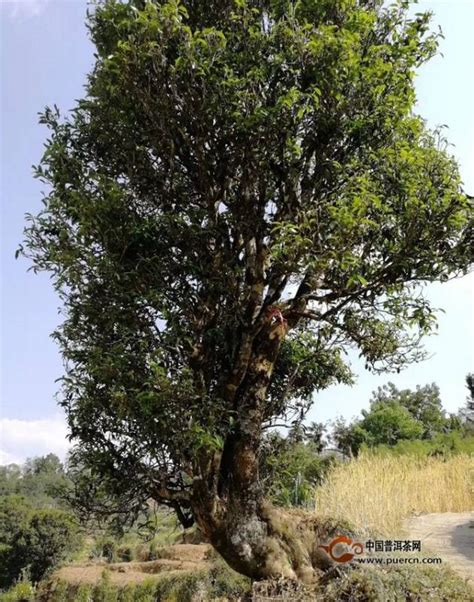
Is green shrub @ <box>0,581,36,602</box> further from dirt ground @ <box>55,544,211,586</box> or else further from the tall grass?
the tall grass

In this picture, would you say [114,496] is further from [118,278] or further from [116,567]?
[116,567]

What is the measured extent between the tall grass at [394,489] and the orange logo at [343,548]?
2003 mm

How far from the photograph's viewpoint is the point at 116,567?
1258 cm

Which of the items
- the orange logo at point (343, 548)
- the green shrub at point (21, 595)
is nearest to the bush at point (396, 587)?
the orange logo at point (343, 548)

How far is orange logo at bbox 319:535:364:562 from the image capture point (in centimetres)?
436

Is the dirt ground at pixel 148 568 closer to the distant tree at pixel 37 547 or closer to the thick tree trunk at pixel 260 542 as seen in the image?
the distant tree at pixel 37 547

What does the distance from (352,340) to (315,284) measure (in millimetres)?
982

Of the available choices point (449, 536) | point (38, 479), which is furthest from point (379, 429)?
point (38, 479)

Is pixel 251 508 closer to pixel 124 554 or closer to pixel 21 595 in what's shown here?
pixel 21 595

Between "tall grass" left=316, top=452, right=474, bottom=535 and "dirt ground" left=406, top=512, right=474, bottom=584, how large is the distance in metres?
0.30

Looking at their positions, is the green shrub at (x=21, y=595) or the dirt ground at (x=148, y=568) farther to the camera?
the green shrub at (x=21, y=595)

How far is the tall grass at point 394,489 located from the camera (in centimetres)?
726

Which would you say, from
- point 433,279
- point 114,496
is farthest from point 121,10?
A: point 114,496

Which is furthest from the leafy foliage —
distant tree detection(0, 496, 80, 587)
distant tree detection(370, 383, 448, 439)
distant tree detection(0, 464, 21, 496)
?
distant tree detection(0, 464, 21, 496)
